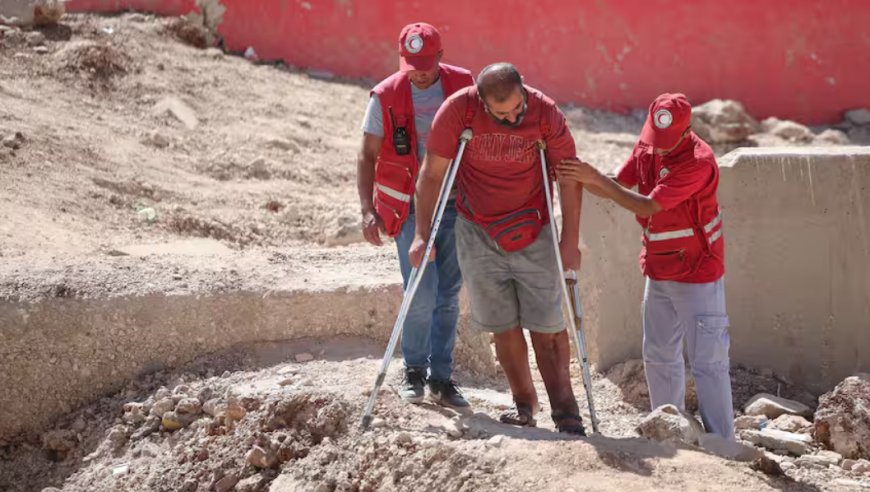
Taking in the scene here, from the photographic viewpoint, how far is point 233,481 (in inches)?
210

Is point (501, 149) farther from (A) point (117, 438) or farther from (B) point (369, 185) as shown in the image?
(A) point (117, 438)

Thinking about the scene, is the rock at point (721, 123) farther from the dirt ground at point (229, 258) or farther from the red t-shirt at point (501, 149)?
the red t-shirt at point (501, 149)

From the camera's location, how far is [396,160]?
5422 mm

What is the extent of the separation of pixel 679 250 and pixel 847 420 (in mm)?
1372

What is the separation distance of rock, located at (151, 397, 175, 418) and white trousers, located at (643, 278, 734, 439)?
2.35 m

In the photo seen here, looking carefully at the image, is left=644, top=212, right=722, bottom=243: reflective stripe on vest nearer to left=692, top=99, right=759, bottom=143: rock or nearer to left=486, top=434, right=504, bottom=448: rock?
left=486, top=434, right=504, bottom=448: rock

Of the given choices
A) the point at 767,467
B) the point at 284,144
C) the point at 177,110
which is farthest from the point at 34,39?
the point at 767,467

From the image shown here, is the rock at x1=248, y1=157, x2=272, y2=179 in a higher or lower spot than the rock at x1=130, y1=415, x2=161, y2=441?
higher

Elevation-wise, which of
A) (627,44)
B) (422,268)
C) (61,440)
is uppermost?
(627,44)

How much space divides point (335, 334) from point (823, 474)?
271 cm

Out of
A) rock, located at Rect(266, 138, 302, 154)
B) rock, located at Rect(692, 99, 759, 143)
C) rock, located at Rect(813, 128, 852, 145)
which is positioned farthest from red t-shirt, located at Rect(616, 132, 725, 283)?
rock, located at Rect(813, 128, 852, 145)

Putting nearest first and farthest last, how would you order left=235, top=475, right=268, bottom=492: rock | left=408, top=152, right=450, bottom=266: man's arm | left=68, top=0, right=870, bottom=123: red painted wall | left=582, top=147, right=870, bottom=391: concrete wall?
left=408, top=152, right=450, bottom=266: man's arm < left=235, top=475, right=268, bottom=492: rock < left=582, top=147, right=870, bottom=391: concrete wall < left=68, top=0, right=870, bottom=123: red painted wall

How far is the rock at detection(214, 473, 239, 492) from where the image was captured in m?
A: 5.32

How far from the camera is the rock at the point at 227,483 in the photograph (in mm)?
5320
